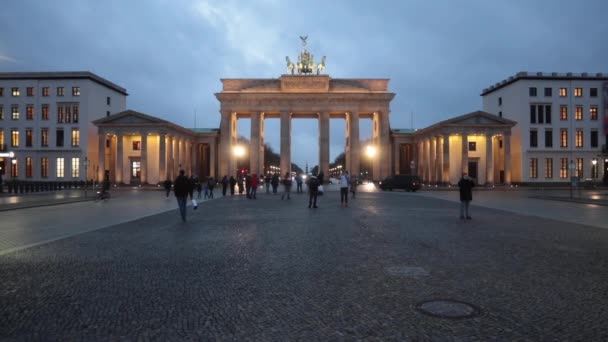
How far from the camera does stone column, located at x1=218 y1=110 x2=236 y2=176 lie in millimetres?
71500

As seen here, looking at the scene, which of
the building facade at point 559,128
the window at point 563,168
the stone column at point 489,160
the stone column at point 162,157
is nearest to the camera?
the stone column at point 162,157

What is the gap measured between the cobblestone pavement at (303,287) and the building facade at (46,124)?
201ft

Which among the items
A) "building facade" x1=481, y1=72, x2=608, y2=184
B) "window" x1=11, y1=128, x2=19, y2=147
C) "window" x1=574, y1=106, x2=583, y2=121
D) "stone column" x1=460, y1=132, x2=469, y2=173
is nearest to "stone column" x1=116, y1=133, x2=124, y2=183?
"window" x1=11, y1=128, x2=19, y2=147

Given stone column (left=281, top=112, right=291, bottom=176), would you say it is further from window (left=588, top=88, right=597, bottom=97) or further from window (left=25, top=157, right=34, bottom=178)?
window (left=588, top=88, right=597, bottom=97)

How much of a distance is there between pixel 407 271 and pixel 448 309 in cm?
226

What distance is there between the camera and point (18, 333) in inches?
193

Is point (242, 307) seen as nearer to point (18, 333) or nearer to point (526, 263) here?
point (18, 333)

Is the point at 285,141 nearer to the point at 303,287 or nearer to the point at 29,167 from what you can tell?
the point at 29,167

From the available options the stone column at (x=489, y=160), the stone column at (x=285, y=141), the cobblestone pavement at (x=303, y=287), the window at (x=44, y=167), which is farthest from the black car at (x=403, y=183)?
the window at (x=44, y=167)

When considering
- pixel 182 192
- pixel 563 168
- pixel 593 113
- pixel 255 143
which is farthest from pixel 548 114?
pixel 182 192

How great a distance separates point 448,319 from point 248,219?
507 inches

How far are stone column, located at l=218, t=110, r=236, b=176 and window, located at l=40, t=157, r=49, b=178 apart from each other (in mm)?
25017

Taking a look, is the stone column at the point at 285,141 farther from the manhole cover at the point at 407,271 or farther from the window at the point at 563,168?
the manhole cover at the point at 407,271

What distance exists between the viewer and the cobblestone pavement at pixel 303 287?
4996 millimetres
